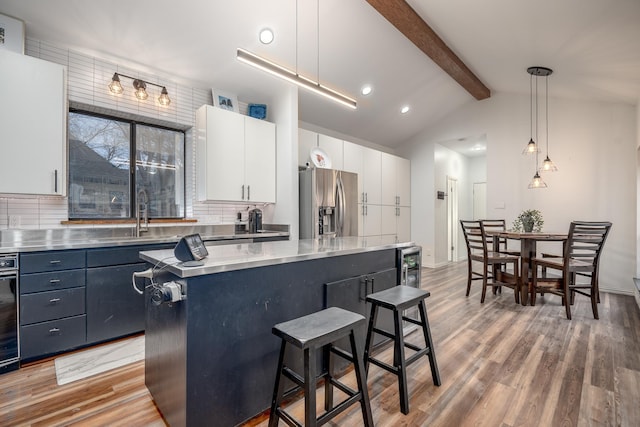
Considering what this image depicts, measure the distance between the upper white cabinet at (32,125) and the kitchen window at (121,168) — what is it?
55 cm

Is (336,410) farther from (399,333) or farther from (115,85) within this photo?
(115,85)

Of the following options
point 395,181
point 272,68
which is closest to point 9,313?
point 272,68

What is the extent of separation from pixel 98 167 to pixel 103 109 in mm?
605

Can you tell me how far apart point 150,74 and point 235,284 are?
3053 millimetres

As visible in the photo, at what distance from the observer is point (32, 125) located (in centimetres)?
245

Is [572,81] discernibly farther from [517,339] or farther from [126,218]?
[126,218]

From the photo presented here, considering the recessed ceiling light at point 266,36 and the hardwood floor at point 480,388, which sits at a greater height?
the recessed ceiling light at point 266,36

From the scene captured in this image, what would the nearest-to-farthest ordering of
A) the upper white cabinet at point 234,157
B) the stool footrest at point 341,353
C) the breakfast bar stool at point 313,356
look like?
the breakfast bar stool at point 313,356
the stool footrest at point 341,353
the upper white cabinet at point 234,157

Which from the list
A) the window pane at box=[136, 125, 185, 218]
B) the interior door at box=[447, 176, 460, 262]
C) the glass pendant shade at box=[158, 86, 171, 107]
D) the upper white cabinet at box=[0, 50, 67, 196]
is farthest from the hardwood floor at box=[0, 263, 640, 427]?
the interior door at box=[447, 176, 460, 262]

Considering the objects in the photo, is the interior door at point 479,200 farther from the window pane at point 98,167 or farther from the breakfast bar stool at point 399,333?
the window pane at point 98,167

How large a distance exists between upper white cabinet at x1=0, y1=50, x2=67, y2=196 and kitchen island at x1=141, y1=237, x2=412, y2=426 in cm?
159

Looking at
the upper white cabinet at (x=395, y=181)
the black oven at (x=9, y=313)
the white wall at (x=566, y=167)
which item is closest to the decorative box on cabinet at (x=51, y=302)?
the black oven at (x=9, y=313)

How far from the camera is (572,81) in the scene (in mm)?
4055

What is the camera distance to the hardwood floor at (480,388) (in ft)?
5.51
